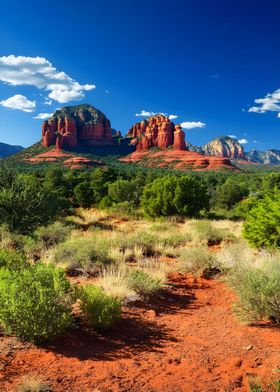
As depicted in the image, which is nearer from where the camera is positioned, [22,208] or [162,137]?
[22,208]

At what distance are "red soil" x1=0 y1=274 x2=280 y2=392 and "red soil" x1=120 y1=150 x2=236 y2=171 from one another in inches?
4771

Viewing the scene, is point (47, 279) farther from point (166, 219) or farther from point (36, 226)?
point (166, 219)

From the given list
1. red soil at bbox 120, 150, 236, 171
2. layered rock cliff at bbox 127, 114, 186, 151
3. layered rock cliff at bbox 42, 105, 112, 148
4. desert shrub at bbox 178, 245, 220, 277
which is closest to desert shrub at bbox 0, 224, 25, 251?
desert shrub at bbox 178, 245, 220, 277

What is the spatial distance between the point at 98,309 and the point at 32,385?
6.03 ft

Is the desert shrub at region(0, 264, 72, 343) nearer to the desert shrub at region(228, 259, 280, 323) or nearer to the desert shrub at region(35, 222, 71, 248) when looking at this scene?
the desert shrub at region(228, 259, 280, 323)

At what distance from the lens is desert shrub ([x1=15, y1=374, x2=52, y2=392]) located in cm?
358

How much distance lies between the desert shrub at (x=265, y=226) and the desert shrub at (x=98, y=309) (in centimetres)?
613

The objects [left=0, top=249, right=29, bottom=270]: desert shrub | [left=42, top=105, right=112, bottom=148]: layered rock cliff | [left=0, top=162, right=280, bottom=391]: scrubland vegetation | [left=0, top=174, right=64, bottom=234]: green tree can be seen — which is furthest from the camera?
[left=42, top=105, right=112, bottom=148]: layered rock cliff

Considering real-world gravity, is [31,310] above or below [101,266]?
above

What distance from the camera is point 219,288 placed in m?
7.63

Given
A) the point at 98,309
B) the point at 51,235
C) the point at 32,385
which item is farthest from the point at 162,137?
the point at 32,385

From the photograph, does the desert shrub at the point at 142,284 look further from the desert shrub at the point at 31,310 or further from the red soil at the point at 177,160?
the red soil at the point at 177,160

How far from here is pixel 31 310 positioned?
181 inches

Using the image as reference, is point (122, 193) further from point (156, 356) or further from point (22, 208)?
point (156, 356)
